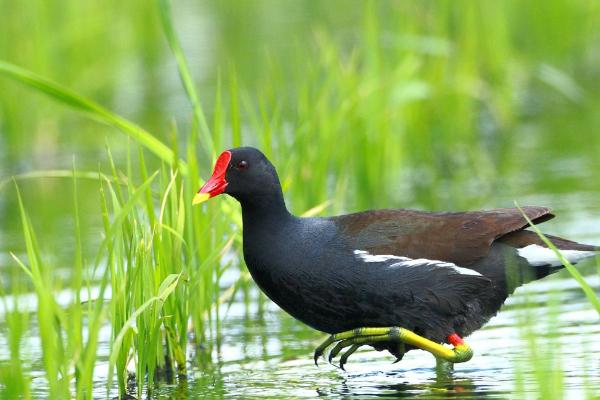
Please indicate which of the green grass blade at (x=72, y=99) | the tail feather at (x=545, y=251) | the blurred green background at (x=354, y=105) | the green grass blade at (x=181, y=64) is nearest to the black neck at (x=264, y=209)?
the green grass blade at (x=72, y=99)

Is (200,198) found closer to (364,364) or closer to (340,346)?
(340,346)

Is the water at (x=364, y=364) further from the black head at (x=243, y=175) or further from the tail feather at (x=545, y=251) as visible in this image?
the black head at (x=243, y=175)

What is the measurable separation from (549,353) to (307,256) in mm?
1654

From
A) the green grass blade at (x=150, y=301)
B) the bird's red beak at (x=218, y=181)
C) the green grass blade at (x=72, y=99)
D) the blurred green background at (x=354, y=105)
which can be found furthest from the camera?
the blurred green background at (x=354, y=105)

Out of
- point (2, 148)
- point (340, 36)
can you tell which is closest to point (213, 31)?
point (340, 36)

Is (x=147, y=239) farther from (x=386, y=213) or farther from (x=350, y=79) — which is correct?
(x=350, y=79)

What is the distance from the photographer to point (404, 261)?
5074 mm

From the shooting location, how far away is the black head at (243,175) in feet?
17.0

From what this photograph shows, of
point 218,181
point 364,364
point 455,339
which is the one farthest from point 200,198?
point 455,339

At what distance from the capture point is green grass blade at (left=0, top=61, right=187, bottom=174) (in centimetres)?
495

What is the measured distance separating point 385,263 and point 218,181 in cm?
76

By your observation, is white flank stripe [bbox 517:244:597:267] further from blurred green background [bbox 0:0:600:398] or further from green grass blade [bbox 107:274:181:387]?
green grass blade [bbox 107:274:181:387]

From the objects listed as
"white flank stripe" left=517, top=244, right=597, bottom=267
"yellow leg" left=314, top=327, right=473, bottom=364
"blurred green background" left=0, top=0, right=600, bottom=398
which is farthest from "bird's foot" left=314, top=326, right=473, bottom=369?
"blurred green background" left=0, top=0, right=600, bottom=398

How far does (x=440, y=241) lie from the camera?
521cm
